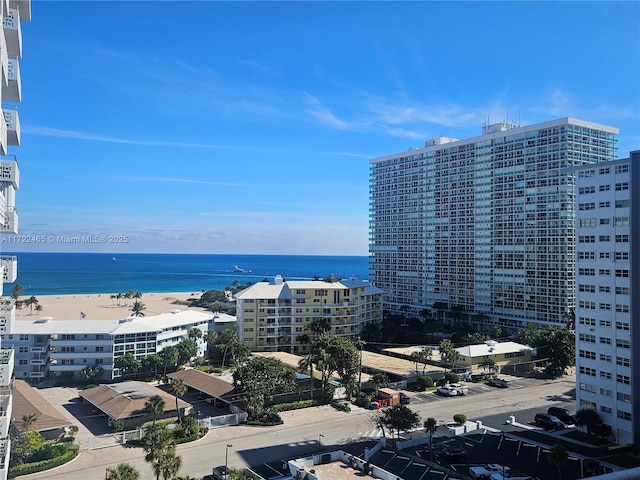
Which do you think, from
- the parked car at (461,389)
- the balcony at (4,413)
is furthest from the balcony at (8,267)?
the parked car at (461,389)

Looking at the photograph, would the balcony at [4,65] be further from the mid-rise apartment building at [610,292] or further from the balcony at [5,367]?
the mid-rise apartment building at [610,292]

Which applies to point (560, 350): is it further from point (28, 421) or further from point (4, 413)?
point (4, 413)

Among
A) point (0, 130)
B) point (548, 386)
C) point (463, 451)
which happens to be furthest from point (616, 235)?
point (0, 130)

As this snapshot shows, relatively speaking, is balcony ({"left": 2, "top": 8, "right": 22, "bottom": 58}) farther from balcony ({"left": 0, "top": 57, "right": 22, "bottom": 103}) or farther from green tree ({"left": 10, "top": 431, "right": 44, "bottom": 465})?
green tree ({"left": 10, "top": 431, "right": 44, "bottom": 465})

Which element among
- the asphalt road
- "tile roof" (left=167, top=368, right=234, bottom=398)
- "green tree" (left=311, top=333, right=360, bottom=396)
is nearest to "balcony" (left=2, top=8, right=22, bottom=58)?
the asphalt road

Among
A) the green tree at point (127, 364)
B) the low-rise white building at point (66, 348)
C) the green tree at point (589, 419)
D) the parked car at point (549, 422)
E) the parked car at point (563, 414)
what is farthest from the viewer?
the green tree at point (127, 364)

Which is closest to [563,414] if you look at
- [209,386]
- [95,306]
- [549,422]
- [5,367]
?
[549,422]

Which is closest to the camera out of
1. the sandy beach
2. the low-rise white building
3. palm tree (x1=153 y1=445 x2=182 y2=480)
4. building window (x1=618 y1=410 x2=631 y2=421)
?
palm tree (x1=153 y1=445 x2=182 y2=480)
